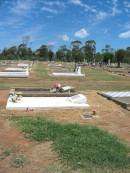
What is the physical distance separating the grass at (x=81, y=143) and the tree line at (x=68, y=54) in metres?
70.4

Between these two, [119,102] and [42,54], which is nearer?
[119,102]

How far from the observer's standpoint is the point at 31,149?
809cm

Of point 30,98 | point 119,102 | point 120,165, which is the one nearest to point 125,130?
point 120,165

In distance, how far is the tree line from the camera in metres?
88.2

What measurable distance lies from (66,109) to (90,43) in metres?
82.8

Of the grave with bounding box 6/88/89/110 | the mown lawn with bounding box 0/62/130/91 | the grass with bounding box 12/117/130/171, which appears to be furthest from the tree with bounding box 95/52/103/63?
the grass with bounding box 12/117/130/171

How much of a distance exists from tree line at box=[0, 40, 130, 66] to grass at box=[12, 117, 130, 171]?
231 feet

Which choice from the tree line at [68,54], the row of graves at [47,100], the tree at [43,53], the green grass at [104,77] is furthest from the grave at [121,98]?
the tree at [43,53]

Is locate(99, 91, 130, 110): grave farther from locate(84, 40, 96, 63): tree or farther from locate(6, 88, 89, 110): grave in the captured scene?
locate(84, 40, 96, 63): tree

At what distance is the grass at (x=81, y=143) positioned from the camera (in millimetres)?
7051

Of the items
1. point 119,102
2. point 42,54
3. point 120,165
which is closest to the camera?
point 120,165

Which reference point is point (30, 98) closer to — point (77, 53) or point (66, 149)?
point (66, 149)

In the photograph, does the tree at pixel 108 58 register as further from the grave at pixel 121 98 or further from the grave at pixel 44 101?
the grave at pixel 44 101

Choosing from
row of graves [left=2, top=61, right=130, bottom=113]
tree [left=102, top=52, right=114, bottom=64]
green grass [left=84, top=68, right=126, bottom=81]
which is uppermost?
tree [left=102, top=52, right=114, bottom=64]
